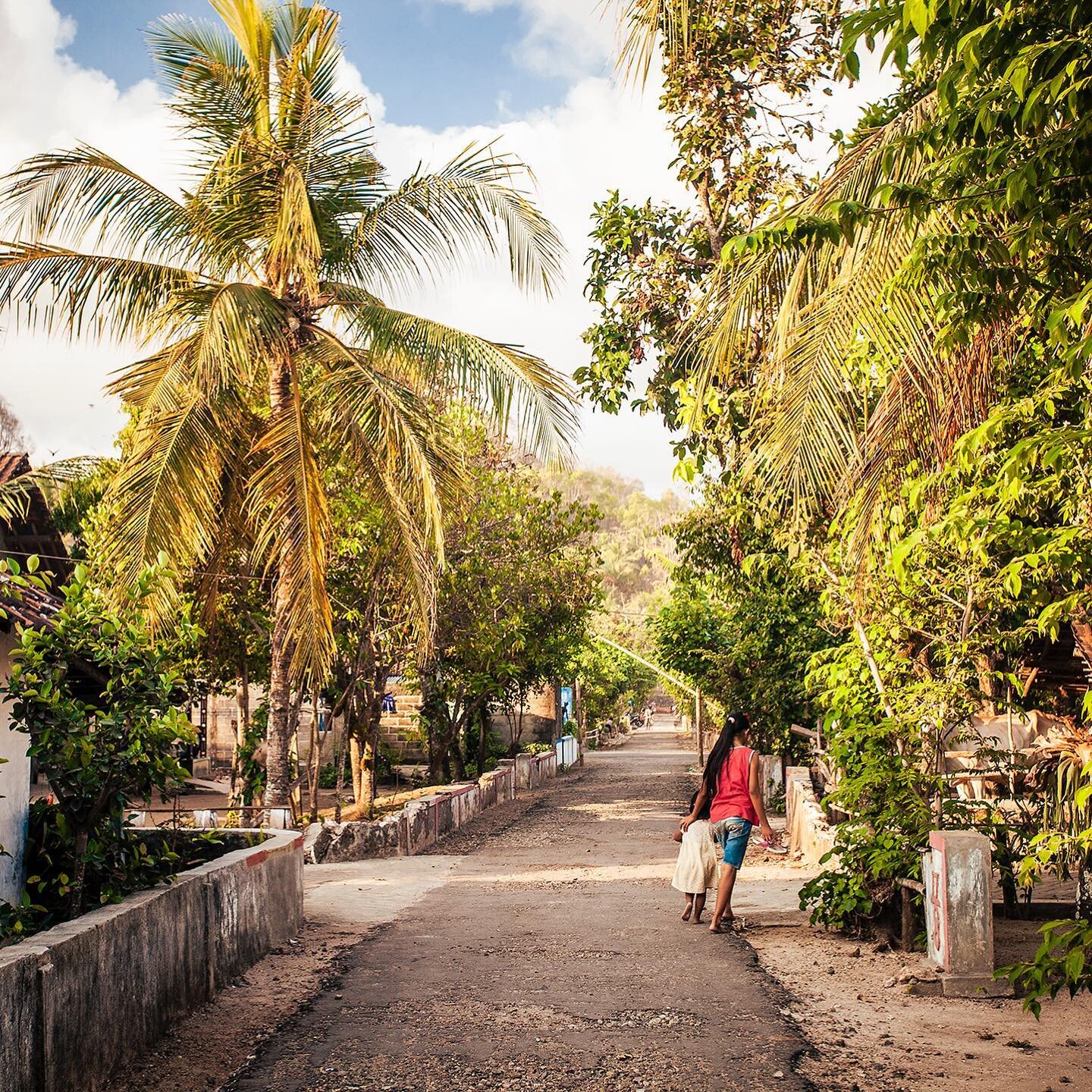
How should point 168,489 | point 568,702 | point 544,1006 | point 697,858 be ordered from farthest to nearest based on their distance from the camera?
point 568,702, point 168,489, point 697,858, point 544,1006

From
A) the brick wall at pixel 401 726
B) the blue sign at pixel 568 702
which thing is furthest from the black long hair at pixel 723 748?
the blue sign at pixel 568 702

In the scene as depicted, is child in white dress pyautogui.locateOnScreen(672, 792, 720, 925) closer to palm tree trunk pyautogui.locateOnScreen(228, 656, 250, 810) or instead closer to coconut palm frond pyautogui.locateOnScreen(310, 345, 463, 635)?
coconut palm frond pyautogui.locateOnScreen(310, 345, 463, 635)

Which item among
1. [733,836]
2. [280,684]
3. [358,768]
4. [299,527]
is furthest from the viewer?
[358,768]

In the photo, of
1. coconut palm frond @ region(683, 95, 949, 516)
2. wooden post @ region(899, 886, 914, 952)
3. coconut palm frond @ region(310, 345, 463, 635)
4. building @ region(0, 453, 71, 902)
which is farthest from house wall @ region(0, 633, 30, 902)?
wooden post @ region(899, 886, 914, 952)

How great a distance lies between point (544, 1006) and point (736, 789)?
3067 millimetres

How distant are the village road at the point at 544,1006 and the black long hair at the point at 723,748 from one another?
44.4 inches

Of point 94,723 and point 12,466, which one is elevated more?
point 12,466

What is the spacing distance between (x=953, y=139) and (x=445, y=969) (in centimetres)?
592

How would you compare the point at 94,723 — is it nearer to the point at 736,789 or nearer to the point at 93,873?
the point at 93,873

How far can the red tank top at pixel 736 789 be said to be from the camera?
950 centimetres

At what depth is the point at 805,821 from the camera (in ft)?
46.4

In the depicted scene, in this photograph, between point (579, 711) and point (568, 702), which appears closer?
point (579, 711)

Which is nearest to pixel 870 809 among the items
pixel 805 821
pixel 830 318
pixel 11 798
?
pixel 830 318

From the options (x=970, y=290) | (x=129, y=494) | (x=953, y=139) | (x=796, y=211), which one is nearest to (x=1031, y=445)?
(x=970, y=290)
